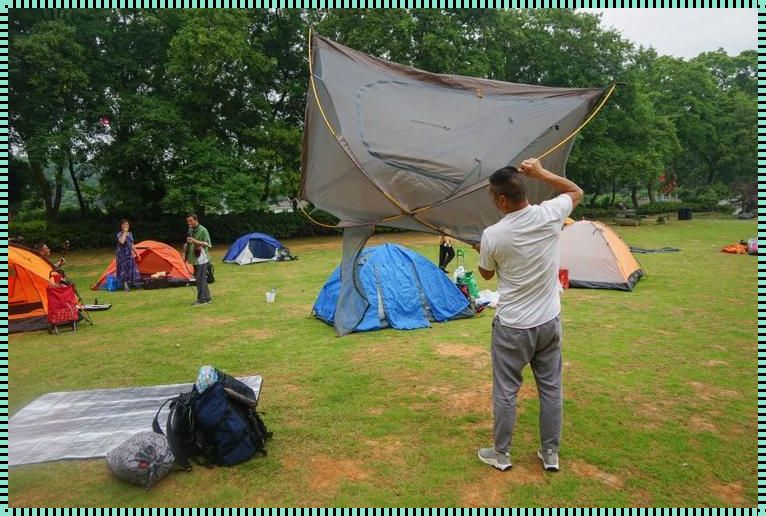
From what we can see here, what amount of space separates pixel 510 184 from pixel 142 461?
3.26 meters

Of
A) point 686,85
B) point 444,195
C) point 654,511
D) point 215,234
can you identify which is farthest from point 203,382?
point 686,85

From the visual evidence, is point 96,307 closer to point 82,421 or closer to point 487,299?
point 82,421

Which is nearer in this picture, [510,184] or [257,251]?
[510,184]

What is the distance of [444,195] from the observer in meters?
4.21

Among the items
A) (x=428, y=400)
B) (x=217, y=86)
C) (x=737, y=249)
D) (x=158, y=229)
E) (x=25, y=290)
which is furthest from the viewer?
(x=158, y=229)

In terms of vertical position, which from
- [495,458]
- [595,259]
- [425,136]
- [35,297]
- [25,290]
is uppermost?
[425,136]

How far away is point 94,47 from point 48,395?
776 inches

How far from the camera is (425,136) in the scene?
14.1 feet

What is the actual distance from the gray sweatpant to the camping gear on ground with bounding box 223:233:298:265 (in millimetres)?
14201

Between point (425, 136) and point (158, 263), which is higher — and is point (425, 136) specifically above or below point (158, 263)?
above

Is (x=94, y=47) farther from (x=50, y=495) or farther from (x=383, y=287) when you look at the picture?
(x=50, y=495)

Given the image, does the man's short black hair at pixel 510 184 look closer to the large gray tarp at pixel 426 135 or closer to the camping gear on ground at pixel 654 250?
the large gray tarp at pixel 426 135

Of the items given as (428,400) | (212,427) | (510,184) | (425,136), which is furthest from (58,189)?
(510,184)

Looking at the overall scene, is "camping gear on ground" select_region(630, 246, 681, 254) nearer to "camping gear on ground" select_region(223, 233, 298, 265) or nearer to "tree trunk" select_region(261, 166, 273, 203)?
"camping gear on ground" select_region(223, 233, 298, 265)
